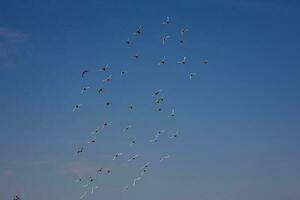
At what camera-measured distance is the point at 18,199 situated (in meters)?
147

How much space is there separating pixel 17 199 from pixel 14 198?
272cm

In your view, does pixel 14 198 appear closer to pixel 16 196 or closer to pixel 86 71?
pixel 16 196

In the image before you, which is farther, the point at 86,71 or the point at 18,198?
the point at 18,198

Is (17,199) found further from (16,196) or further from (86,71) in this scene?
(86,71)

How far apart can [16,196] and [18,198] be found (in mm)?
2618

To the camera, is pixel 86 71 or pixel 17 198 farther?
pixel 17 198

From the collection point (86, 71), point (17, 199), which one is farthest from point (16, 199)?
point (86, 71)

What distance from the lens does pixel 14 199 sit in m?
146

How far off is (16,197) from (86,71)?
168082mm

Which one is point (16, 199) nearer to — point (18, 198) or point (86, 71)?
point (18, 198)

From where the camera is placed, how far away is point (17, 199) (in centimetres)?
14638

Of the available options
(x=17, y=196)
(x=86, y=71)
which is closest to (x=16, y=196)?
(x=17, y=196)

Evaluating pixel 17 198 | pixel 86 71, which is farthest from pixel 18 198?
pixel 86 71

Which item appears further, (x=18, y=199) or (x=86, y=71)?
(x=18, y=199)
